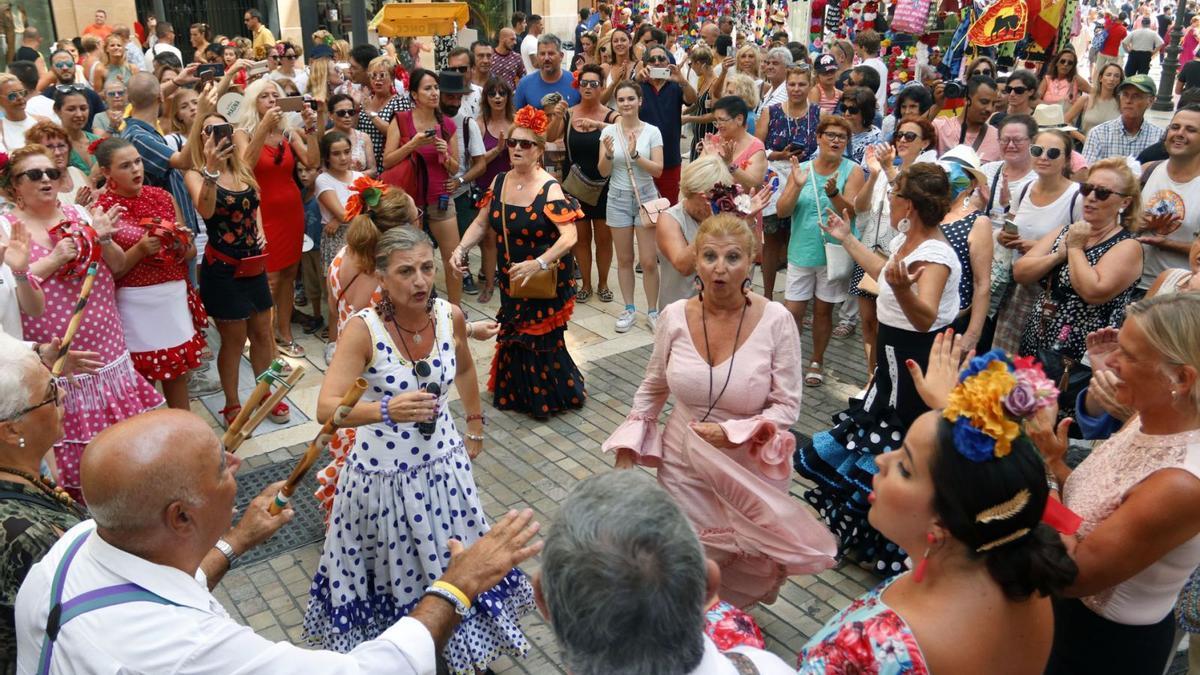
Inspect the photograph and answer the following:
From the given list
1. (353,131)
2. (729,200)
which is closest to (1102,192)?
(729,200)

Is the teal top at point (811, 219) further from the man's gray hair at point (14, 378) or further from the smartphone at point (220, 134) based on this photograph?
the man's gray hair at point (14, 378)

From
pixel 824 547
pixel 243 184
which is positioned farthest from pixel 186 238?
pixel 824 547

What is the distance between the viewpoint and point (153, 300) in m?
5.58

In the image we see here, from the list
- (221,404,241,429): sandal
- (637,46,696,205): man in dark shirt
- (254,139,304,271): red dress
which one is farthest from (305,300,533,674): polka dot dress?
(637,46,696,205): man in dark shirt

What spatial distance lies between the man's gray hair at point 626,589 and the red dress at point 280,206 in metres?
5.91

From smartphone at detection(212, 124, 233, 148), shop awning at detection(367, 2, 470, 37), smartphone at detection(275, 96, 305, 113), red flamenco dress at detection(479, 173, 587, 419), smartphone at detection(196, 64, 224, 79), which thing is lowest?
red flamenco dress at detection(479, 173, 587, 419)

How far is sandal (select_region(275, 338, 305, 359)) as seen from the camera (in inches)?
303

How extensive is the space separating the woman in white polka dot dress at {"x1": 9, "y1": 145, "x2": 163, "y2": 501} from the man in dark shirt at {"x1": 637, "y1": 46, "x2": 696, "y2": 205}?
5364 mm

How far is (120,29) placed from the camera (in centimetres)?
1548

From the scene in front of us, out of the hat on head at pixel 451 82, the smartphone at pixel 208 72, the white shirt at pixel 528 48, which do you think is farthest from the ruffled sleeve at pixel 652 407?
the white shirt at pixel 528 48

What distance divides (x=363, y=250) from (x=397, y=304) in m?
0.60

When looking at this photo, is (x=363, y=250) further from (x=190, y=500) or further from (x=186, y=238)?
(x=190, y=500)

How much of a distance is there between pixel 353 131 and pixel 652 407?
16.4ft

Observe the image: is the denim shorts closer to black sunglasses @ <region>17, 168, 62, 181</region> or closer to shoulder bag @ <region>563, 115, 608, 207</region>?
shoulder bag @ <region>563, 115, 608, 207</region>
